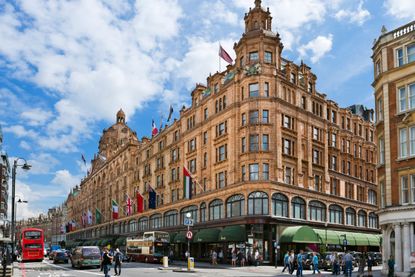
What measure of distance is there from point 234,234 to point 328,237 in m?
11.5

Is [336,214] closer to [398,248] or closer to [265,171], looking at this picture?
[265,171]

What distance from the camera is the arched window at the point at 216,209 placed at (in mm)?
61400

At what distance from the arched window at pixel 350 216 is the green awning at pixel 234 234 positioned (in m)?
20.2

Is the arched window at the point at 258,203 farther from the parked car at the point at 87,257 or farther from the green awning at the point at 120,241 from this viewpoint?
the green awning at the point at 120,241

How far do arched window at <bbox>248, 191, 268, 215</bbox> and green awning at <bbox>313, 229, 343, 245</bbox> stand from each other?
6896 mm

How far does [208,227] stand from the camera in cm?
6356

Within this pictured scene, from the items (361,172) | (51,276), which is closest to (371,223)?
(361,172)

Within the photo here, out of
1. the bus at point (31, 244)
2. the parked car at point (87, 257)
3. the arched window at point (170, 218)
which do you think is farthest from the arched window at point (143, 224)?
the parked car at point (87, 257)

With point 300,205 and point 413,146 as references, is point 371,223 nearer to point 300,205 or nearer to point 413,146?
point 300,205

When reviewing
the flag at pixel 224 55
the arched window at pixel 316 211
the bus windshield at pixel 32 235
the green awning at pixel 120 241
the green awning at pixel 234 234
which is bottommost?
the green awning at pixel 120 241

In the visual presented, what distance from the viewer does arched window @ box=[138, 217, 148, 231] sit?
88188 millimetres

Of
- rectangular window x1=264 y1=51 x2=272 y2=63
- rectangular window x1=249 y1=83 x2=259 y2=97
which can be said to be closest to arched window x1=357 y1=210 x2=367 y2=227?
rectangular window x1=249 y1=83 x2=259 y2=97

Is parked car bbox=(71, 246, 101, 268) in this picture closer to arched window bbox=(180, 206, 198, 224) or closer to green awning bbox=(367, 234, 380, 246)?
arched window bbox=(180, 206, 198, 224)

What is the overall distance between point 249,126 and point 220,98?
8.17 meters
